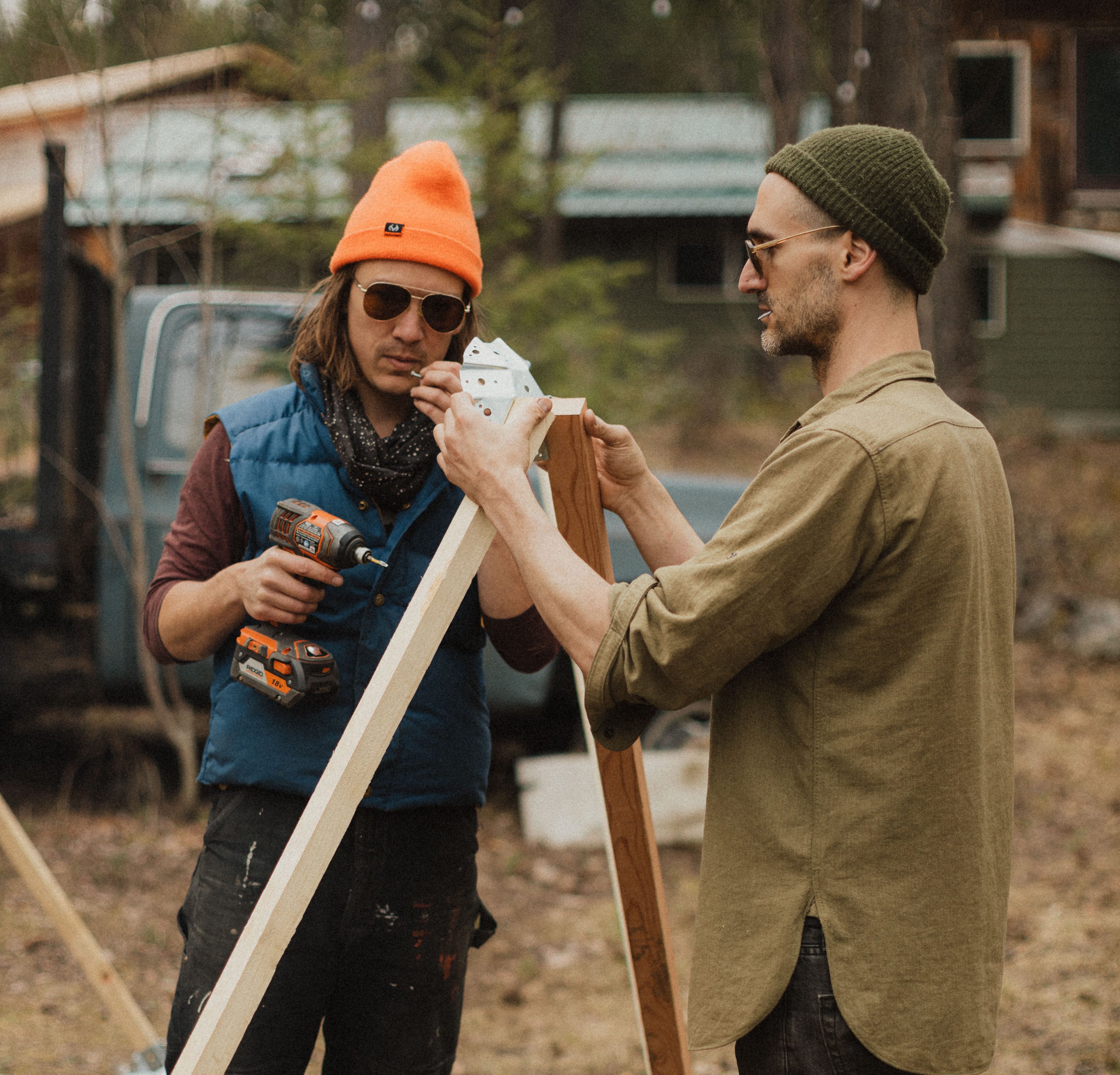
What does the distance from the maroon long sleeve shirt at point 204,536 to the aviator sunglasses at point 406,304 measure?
0.35 meters

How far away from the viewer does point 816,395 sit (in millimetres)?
9172

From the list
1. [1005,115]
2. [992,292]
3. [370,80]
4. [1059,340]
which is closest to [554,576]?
[370,80]

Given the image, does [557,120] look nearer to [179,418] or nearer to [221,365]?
[221,365]

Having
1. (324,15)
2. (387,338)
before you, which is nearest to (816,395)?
(324,15)

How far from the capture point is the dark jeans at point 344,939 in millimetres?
1903

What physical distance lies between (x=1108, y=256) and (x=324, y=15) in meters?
13.2

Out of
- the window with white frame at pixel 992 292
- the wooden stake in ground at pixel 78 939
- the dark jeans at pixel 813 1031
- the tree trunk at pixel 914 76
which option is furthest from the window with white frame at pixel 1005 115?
the dark jeans at pixel 813 1031

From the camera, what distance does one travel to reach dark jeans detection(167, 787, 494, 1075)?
6.24 feet

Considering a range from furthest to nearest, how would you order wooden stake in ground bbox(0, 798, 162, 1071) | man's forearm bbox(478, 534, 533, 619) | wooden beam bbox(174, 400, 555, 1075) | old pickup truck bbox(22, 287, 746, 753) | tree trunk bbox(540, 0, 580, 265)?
tree trunk bbox(540, 0, 580, 265), old pickup truck bbox(22, 287, 746, 753), wooden stake in ground bbox(0, 798, 162, 1071), man's forearm bbox(478, 534, 533, 619), wooden beam bbox(174, 400, 555, 1075)

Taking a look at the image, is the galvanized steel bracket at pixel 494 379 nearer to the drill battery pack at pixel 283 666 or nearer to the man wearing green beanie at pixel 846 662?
the man wearing green beanie at pixel 846 662

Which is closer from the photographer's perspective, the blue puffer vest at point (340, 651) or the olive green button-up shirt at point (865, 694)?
the olive green button-up shirt at point (865, 694)

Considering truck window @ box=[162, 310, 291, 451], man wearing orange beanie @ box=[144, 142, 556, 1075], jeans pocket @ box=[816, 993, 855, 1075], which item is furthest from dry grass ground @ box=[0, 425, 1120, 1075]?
jeans pocket @ box=[816, 993, 855, 1075]

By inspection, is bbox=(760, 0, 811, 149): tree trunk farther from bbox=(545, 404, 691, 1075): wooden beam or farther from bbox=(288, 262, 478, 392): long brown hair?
bbox=(545, 404, 691, 1075): wooden beam

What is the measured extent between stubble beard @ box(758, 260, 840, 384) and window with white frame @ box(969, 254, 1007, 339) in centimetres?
1597
